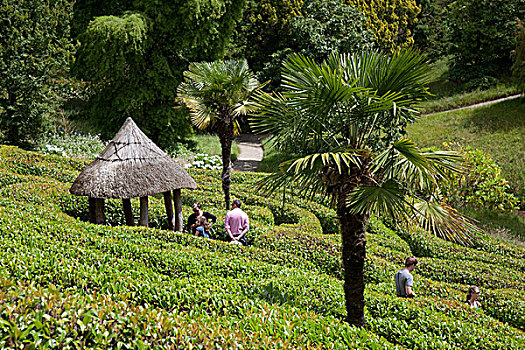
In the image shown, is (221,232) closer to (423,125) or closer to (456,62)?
(423,125)

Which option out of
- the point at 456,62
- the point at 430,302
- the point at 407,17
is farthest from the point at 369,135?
the point at 407,17

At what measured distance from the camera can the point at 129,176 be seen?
9227 mm

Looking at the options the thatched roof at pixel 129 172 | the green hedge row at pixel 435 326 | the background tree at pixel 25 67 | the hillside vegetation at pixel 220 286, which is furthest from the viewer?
the background tree at pixel 25 67

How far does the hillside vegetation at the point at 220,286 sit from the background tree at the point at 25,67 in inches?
255

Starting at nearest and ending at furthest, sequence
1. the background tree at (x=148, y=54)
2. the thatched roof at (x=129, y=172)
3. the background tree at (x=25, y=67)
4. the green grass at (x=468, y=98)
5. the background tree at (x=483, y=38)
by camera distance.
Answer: the thatched roof at (x=129, y=172), the background tree at (x=25, y=67), the background tree at (x=148, y=54), the green grass at (x=468, y=98), the background tree at (x=483, y=38)

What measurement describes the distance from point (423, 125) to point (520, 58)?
664cm

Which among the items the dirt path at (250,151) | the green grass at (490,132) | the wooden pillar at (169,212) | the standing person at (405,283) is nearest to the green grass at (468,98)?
the dirt path at (250,151)

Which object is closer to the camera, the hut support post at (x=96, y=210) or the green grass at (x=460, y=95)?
the hut support post at (x=96, y=210)

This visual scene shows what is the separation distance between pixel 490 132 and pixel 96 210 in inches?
877

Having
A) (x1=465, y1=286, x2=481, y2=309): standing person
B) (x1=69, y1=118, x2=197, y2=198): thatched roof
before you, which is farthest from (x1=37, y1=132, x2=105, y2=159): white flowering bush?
(x1=465, y1=286, x2=481, y2=309): standing person

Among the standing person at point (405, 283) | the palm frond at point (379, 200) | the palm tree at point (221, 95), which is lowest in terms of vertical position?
the standing person at point (405, 283)

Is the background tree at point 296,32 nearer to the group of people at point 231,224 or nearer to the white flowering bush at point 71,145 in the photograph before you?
the white flowering bush at point 71,145

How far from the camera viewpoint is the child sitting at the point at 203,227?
1003 centimetres

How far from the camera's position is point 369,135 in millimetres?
6320
